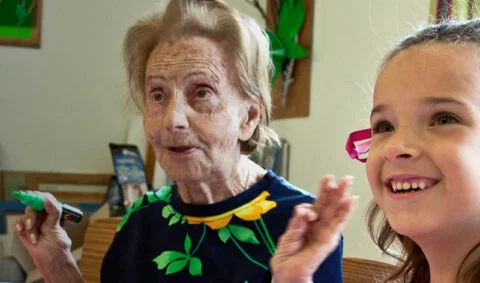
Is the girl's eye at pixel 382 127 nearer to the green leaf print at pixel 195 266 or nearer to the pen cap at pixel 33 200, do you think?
the green leaf print at pixel 195 266

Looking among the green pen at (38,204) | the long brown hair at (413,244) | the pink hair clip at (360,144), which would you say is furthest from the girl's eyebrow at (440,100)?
the green pen at (38,204)

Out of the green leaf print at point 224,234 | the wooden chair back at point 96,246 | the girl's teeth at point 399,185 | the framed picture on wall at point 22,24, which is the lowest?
the wooden chair back at point 96,246

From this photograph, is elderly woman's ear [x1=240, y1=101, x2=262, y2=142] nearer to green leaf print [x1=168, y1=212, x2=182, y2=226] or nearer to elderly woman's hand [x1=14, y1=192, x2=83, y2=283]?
green leaf print [x1=168, y1=212, x2=182, y2=226]

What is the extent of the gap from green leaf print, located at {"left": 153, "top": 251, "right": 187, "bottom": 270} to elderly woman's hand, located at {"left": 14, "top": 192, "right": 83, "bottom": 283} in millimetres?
195

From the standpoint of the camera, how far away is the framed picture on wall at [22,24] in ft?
11.4

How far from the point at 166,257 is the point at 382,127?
1.70ft

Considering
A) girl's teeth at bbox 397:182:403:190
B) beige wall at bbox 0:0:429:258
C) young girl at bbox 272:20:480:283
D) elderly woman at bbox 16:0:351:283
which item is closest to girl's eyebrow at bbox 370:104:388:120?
young girl at bbox 272:20:480:283

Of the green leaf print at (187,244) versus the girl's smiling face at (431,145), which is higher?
the girl's smiling face at (431,145)

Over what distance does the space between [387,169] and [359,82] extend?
130 cm

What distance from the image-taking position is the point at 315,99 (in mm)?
2396

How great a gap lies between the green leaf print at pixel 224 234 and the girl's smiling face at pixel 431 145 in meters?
0.38

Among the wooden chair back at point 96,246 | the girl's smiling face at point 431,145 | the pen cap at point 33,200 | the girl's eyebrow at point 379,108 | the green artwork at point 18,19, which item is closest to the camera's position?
the girl's smiling face at point 431,145

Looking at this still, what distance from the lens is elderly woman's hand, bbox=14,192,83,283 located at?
4.21ft

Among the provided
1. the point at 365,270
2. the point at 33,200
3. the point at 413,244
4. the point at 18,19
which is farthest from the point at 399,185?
the point at 18,19
